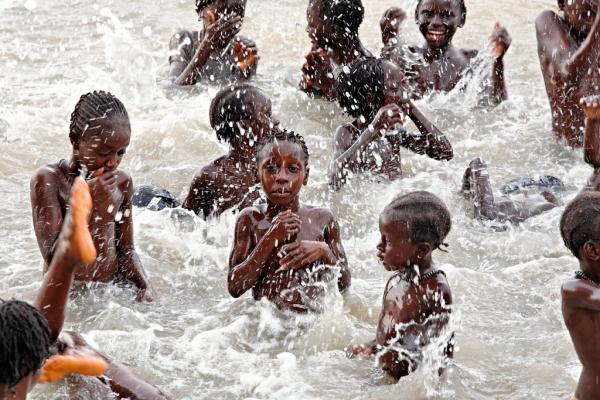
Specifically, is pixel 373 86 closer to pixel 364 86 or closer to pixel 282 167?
pixel 364 86

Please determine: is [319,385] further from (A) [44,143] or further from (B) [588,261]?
(A) [44,143]

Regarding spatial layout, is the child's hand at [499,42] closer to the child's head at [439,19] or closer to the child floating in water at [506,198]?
the child's head at [439,19]

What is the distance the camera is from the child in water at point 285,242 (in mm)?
4762

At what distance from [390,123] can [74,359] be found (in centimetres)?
266

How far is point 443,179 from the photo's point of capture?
6660 mm

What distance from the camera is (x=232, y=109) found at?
18.7 ft

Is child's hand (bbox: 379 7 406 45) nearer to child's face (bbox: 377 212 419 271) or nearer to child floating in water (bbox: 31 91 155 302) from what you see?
child floating in water (bbox: 31 91 155 302)

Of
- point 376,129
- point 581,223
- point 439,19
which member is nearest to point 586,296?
point 581,223

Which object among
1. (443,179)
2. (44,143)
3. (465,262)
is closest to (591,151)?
(465,262)

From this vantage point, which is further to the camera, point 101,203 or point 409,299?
point 101,203

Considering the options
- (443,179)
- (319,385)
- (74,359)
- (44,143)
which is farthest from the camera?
(44,143)

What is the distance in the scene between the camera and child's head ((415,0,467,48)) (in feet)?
24.5

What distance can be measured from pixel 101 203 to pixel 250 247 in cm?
69

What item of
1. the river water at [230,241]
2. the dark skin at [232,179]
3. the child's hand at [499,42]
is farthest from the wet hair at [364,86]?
the child's hand at [499,42]
